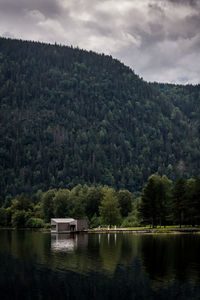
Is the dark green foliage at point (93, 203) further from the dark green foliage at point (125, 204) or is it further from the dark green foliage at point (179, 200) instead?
the dark green foliage at point (179, 200)

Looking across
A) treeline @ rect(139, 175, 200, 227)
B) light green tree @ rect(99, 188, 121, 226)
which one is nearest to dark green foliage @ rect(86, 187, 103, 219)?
light green tree @ rect(99, 188, 121, 226)

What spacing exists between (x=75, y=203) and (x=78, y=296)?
151498 millimetres

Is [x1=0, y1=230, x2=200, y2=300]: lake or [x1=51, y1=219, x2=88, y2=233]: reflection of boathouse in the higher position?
[x1=51, y1=219, x2=88, y2=233]: reflection of boathouse

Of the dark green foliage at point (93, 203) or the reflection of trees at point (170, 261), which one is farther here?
the dark green foliage at point (93, 203)

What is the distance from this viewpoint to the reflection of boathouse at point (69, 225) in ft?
550

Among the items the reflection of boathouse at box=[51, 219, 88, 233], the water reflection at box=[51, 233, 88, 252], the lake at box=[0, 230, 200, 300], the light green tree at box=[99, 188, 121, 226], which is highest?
the light green tree at box=[99, 188, 121, 226]

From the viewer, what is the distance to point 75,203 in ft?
643

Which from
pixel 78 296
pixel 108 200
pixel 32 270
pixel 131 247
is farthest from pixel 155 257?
pixel 108 200

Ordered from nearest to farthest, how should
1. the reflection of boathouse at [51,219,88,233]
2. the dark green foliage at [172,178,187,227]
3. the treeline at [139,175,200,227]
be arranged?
1. the treeline at [139,175,200,227]
2. the dark green foliage at [172,178,187,227]
3. the reflection of boathouse at [51,219,88,233]

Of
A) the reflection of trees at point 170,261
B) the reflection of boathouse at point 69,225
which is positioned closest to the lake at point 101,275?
the reflection of trees at point 170,261

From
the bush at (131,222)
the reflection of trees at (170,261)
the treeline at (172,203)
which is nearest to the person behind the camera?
the reflection of trees at (170,261)

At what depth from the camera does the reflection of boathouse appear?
167750 millimetres

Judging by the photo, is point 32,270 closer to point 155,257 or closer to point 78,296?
point 78,296

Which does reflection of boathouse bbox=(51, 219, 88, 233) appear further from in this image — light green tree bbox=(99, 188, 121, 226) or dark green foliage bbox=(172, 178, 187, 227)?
dark green foliage bbox=(172, 178, 187, 227)
